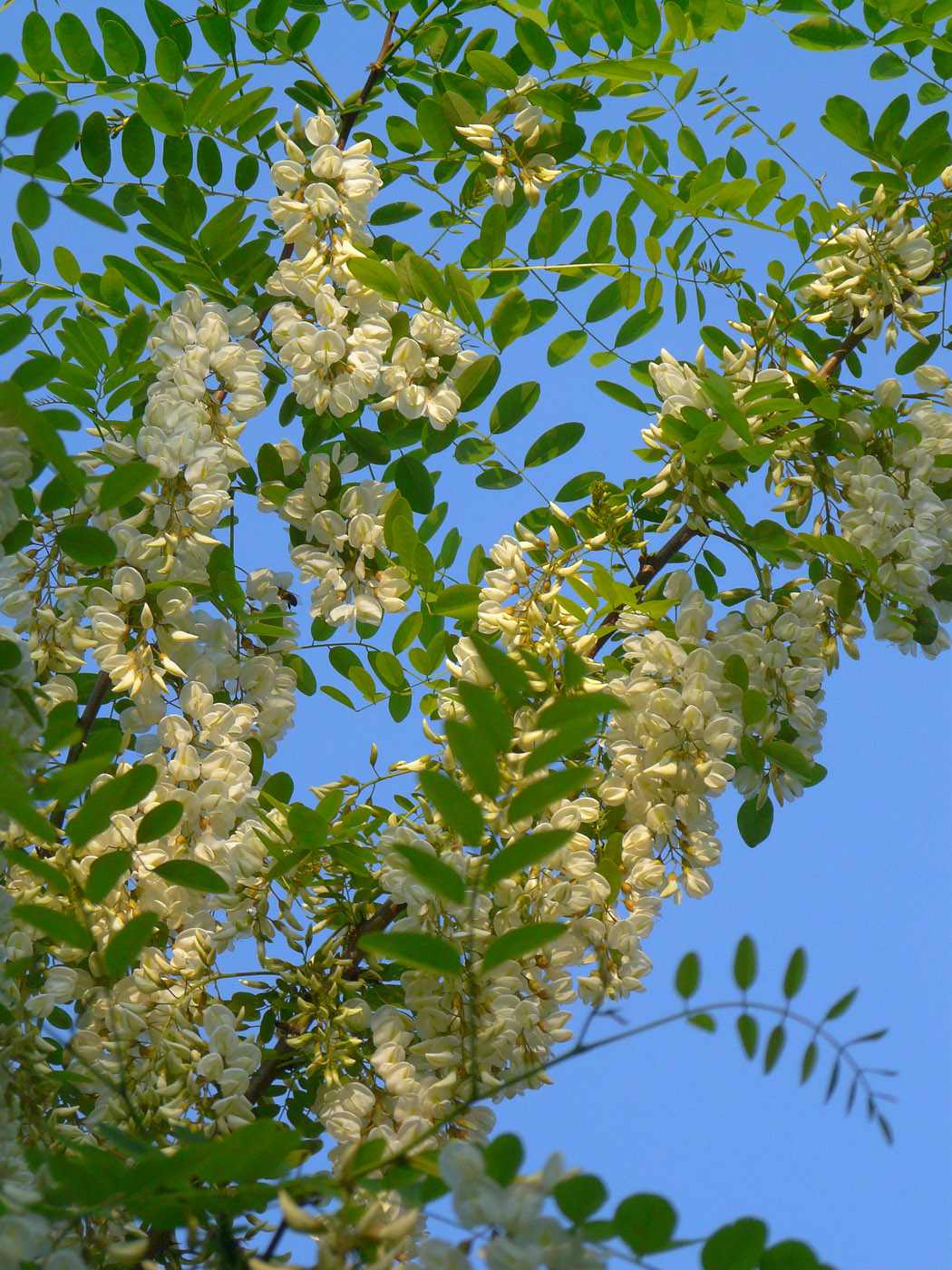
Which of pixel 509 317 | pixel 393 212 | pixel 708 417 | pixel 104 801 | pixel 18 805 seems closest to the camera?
pixel 18 805

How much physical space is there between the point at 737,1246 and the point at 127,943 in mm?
433

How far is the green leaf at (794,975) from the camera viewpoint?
31.1 inches

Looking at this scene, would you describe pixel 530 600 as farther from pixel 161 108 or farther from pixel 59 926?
pixel 161 108

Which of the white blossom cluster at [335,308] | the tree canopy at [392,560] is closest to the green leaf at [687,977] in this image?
the tree canopy at [392,560]

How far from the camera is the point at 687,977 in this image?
2.62 feet

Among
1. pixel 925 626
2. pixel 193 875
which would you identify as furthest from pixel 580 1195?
pixel 925 626

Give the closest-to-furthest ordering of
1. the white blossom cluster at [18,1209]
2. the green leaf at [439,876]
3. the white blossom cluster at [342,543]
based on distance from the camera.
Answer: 1. the white blossom cluster at [18,1209]
2. the green leaf at [439,876]
3. the white blossom cluster at [342,543]

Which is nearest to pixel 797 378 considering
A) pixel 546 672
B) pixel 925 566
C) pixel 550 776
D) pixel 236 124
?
pixel 925 566

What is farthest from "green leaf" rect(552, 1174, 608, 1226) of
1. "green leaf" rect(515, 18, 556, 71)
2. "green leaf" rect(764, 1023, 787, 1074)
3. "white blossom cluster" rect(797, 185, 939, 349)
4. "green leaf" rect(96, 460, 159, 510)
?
"green leaf" rect(515, 18, 556, 71)

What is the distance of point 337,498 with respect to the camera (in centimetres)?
152

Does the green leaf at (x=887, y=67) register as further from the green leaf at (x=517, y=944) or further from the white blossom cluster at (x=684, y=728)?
the green leaf at (x=517, y=944)

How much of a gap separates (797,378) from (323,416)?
2.07 feet

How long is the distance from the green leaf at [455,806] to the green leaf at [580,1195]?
0.67 ft

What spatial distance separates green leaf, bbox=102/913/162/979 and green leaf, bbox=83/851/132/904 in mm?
35
